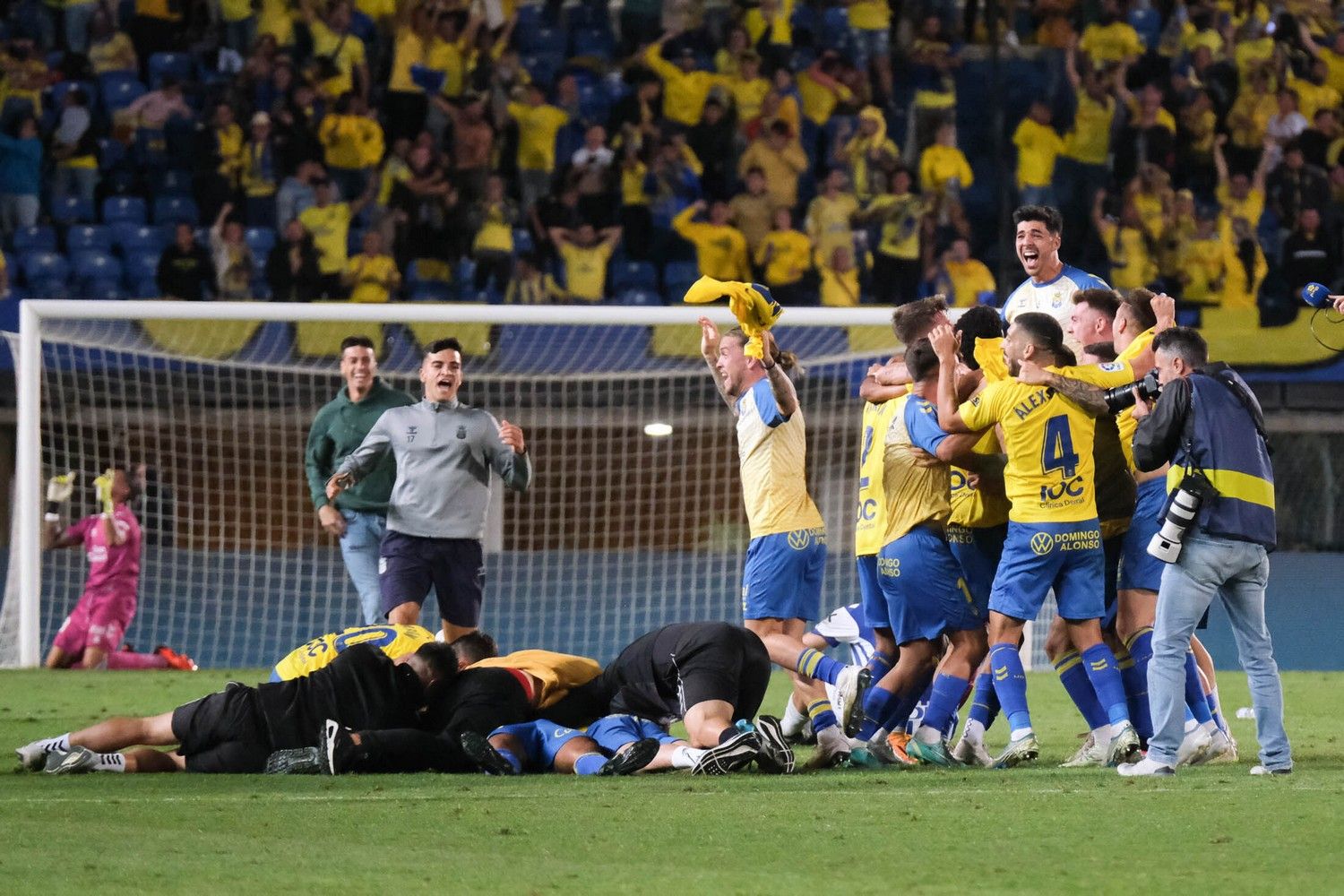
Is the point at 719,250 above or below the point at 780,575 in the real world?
above

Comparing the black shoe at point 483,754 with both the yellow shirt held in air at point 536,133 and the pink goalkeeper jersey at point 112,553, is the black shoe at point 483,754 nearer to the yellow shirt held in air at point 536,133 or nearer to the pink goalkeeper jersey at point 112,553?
the pink goalkeeper jersey at point 112,553

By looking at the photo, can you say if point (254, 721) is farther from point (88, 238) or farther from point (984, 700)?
point (88, 238)

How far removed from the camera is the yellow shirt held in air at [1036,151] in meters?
16.3

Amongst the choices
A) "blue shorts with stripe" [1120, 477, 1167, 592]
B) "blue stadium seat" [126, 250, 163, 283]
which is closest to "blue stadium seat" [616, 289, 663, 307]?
"blue stadium seat" [126, 250, 163, 283]

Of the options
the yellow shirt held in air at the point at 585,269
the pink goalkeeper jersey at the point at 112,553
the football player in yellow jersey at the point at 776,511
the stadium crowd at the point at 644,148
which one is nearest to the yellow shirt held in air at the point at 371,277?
the stadium crowd at the point at 644,148

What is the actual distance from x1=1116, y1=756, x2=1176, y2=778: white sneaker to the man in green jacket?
185 inches

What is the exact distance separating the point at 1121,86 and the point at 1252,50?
5.02 feet

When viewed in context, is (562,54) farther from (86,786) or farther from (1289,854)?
(1289,854)

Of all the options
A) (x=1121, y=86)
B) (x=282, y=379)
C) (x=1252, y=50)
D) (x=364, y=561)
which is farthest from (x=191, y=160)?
(x=1252, y=50)

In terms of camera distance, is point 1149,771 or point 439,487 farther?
point 439,487

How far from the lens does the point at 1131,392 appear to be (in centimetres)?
628

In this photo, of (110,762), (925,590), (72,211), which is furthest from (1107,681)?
(72,211)

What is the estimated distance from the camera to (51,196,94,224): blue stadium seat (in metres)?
15.3

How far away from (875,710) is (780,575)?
0.71 meters
